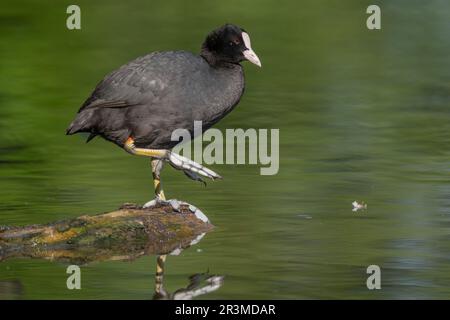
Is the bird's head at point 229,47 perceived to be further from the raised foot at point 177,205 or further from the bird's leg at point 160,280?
the bird's leg at point 160,280

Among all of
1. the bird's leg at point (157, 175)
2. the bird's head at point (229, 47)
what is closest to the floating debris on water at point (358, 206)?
the bird's head at point (229, 47)

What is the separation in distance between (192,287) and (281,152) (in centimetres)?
570

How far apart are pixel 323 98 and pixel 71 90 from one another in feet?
10.9

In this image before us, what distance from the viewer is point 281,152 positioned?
1480 centimetres

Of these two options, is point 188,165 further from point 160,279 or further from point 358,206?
point 160,279

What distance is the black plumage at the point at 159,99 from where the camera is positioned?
11008 mm

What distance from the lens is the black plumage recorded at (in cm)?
1101

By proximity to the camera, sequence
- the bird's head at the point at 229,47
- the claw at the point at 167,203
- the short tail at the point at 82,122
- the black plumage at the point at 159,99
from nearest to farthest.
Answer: the claw at the point at 167,203 < the black plumage at the point at 159,99 < the short tail at the point at 82,122 < the bird's head at the point at 229,47

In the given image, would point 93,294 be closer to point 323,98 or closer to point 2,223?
point 2,223

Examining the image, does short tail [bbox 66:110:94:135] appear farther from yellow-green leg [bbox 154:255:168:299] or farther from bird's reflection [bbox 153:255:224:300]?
bird's reflection [bbox 153:255:224:300]

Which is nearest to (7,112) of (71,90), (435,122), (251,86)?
(71,90)

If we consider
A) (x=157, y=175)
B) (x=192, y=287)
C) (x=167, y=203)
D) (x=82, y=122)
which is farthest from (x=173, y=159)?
(x=192, y=287)

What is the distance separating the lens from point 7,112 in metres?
17.3
